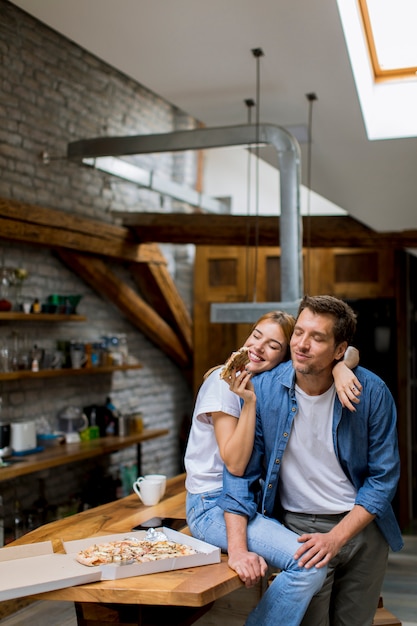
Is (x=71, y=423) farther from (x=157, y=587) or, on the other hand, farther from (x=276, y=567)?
(x=157, y=587)

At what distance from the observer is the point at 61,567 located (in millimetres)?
2322

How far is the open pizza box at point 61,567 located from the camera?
2.17 m

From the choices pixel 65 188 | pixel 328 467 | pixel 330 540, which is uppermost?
pixel 65 188

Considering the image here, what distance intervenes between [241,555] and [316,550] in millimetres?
257

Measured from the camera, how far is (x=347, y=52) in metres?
3.41

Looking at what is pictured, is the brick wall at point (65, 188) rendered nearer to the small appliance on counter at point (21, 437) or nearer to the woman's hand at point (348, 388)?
the small appliance on counter at point (21, 437)

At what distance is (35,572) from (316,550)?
0.94 meters

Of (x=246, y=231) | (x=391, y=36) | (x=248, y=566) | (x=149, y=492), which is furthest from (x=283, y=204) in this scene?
(x=248, y=566)

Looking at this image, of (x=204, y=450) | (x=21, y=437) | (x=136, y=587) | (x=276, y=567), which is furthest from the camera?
(x=21, y=437)

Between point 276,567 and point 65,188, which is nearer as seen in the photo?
point 276,567

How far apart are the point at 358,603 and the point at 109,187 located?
5.08 m

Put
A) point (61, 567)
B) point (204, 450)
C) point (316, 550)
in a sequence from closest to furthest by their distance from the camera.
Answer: point (61, 567)
point (316, 550)
point (204, 450)

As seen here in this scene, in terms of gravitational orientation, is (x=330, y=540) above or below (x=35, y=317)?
below

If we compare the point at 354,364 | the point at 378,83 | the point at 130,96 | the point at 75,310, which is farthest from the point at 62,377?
the point at 354,364
